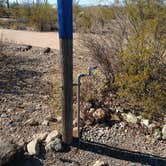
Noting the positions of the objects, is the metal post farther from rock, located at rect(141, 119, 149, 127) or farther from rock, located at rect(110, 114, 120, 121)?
rock, located at rect(141, 119, 149, 127)

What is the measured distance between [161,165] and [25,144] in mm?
1664

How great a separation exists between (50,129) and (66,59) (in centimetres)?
127

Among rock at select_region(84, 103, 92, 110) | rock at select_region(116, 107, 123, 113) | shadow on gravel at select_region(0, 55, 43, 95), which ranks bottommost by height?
rock at select_region(116, 107, 123, 113)

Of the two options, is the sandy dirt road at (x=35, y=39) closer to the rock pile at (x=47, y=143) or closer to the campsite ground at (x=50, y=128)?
the campsite ground at (x=50, y=128)

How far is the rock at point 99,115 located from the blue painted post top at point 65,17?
1454 millimetres

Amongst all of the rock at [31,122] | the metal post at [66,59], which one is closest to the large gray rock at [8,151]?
the metal post at [66,59]

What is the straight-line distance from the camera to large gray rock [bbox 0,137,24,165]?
436 centimetres

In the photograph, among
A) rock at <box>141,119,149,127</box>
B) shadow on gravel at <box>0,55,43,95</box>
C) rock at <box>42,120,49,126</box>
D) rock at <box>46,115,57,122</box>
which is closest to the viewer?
rock at <box>141,119,149,127</box>

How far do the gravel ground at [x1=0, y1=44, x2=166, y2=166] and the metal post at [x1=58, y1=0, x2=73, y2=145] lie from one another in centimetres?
31

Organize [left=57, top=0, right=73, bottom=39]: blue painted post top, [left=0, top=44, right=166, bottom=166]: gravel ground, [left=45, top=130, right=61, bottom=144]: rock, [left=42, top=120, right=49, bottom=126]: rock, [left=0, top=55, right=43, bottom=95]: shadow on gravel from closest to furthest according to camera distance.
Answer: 1. [left=57, top=0, right=73, bottom=39]: blue painted post top
2. [left=0, top=44, right=166, bottom=166]: gravel ground
3. [left=45, top=130, right=61, bottom=144]: rock
4. [left=42, top=120, right=49, bottom=126]: rock
5. [left=0, top=55, right=43, bottom=95]: shadow on gravel

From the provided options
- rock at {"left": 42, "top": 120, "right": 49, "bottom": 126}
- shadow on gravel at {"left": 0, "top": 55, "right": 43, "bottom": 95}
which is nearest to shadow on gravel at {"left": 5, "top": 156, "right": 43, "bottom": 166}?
rock at {"left": 42, "top": 120, "right": 49, "bottom": 126}

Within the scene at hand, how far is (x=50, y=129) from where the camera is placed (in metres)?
5.34

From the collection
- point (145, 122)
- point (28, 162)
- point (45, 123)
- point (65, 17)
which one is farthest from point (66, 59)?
point (145, 122)

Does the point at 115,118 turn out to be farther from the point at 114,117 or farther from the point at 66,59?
the point at 66,59
